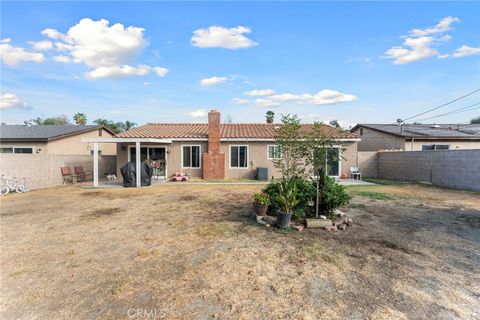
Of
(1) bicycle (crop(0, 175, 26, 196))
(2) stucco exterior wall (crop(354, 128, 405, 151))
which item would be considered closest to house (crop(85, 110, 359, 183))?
(2) stucco exterior wall (crop(354, 128, 405, 151))

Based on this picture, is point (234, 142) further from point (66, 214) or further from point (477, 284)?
point (477, 284)

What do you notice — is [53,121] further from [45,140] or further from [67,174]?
[67,174]

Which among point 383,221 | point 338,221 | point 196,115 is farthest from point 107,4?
point 196,115

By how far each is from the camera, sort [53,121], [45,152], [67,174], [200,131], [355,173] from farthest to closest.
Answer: [53,121] < [200,131] < [45,152] < [355,173] < [67,174]

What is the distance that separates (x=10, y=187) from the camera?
1224cm

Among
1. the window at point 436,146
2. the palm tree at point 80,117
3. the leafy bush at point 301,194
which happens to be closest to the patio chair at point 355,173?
the window at point 436,146

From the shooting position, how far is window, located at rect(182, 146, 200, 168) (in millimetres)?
17203

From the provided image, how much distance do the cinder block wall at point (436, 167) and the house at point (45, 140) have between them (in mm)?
21021

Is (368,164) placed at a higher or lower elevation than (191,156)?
lower

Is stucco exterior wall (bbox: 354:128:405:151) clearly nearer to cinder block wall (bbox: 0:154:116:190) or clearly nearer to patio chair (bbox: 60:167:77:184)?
patio chair (bbox: 60:167:77:184)
